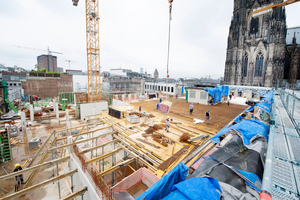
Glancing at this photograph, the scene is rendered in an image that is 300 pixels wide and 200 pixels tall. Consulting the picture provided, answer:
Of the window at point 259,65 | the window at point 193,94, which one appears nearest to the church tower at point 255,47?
the window at point 259,65

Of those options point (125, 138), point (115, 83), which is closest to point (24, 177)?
point (125, 138)

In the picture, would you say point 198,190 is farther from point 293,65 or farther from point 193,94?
point 293,65

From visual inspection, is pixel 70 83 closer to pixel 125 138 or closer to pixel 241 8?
pixel 125 138

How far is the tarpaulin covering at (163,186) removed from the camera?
3114 millimetres

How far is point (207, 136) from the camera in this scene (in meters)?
9.36

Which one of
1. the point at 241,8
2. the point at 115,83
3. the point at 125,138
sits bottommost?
the point at 125,138

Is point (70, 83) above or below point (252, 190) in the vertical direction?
above

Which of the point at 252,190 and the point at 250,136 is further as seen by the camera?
the point at 250,136

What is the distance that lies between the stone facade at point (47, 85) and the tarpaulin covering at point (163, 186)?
61.1 metres

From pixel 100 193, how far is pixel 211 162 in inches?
216

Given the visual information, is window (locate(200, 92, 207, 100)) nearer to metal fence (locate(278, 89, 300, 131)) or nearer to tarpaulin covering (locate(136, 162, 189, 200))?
metal fence (locate(278, 89, 300, 131))

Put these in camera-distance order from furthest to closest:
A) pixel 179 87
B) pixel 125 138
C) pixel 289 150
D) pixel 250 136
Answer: pixel 179 87, pixel 125 138, pixel 250 136, pixel 289 150

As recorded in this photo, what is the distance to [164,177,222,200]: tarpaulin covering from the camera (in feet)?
8.12

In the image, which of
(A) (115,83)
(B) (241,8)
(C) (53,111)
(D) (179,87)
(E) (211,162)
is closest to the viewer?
(E) (211,162)
